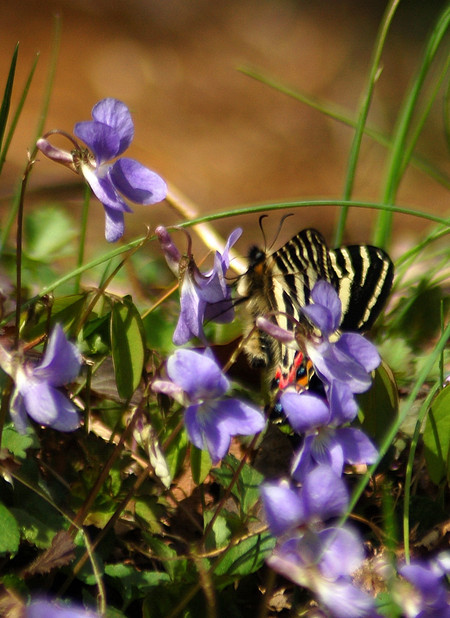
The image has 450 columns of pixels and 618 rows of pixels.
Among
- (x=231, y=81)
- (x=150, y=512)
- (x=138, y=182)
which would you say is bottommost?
(x=231, y=81)

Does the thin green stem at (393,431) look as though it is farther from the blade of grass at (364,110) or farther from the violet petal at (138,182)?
the blade of grass at (364,110)

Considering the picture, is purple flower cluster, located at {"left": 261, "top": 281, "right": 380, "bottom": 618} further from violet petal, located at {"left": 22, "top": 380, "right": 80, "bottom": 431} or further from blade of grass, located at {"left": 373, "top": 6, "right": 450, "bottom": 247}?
blade of grass, located at {"left": 373, "top": 6, "right": 450, "bottom": 247}

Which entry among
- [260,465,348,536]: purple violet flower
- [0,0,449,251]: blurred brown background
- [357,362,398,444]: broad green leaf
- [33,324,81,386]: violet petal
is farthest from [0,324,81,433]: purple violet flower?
[0,0,449,251]: blurred brown background

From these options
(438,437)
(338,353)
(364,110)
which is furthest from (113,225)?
(364,110)

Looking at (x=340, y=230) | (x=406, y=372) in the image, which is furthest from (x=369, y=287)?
(x=340, y=230)

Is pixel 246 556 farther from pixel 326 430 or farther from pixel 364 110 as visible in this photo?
pixel 364 110

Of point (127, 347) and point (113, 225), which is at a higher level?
point (113, 225)

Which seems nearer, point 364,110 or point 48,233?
point 364,110

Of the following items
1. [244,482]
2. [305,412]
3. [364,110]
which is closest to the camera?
[305,412]
